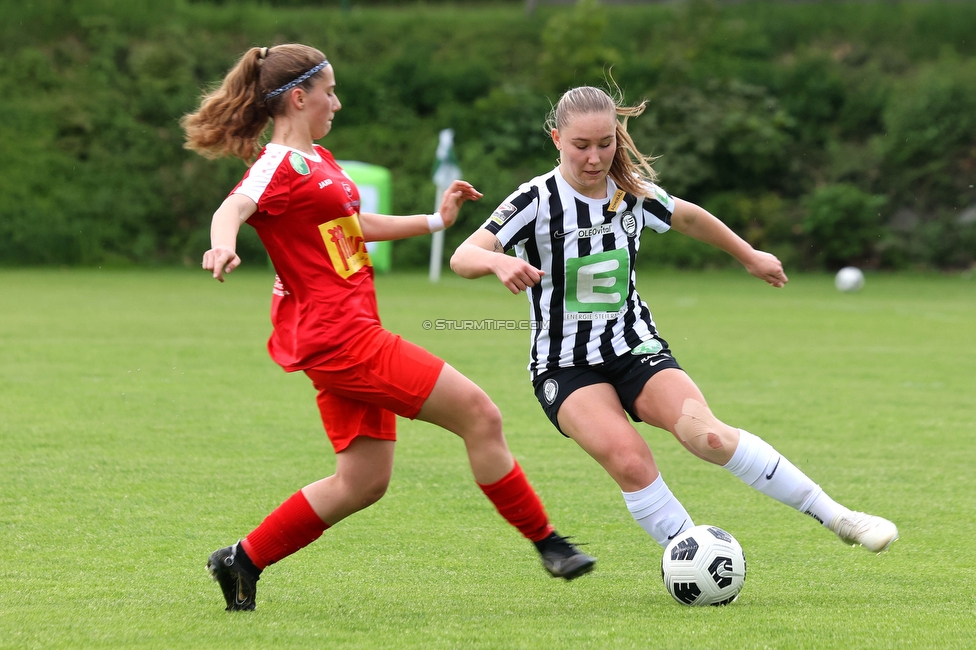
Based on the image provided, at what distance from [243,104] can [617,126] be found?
4.08 ft

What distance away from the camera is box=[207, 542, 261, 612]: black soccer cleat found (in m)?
3.44

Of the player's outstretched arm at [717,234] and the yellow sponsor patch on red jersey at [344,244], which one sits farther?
the player's outstretched arm at [717,234]

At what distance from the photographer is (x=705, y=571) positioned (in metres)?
3.39

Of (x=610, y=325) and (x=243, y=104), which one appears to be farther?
(x=610, y=325)

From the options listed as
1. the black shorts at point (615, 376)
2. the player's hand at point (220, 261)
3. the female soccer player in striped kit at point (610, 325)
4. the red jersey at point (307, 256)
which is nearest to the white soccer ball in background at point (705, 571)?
the female soccer player in striped kit at point (610, 325)

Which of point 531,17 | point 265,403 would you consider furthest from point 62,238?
point 265,403

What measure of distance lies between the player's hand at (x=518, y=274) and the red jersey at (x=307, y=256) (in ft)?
1.47

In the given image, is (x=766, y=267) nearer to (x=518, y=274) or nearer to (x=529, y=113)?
(x=518, y=274)

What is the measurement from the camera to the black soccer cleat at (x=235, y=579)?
344cm

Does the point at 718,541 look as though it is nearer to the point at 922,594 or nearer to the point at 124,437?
the point at 922,594

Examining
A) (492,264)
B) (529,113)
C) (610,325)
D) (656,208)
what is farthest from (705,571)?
(529,113)

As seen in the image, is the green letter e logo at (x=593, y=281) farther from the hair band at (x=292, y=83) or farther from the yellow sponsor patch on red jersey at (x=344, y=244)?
the hair band at (x=292, y=83)

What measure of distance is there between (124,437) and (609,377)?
3658 millimetres

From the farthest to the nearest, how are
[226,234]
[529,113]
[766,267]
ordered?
[529,113]
[766,267]
[226,234]
